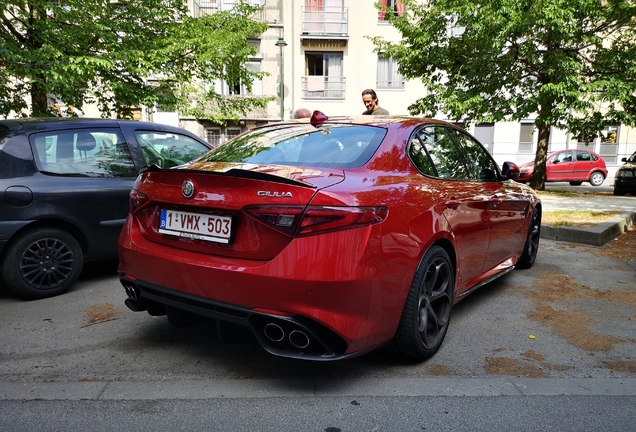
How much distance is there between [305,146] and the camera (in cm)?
305

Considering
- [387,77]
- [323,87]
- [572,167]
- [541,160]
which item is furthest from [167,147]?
[387,77]

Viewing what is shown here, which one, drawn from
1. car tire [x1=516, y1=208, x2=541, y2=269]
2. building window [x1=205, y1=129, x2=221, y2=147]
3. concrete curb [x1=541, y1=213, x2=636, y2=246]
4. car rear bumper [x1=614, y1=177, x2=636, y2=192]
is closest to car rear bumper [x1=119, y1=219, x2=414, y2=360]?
car tire [x1=516, y1=208, x2=541, y2=269]

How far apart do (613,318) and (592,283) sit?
1116mm

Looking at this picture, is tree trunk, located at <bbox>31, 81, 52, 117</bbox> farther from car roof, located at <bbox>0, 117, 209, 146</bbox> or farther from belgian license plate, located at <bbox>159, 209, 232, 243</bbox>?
belgian license plate, located at <bbox>159, 209, 232, 243</bbox>

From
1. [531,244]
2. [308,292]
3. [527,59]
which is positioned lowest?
[531,244]

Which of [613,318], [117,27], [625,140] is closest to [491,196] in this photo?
[613,318]

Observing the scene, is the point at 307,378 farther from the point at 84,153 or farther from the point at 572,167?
the point at 572,167

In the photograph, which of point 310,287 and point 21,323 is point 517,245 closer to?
point 310,287

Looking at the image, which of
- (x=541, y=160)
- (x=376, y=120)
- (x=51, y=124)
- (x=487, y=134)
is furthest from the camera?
(x=487, y=134)

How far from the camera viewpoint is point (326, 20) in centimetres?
2722

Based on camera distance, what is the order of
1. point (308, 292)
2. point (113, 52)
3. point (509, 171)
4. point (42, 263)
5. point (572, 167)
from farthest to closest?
point (572, 167)
point (113, 52)
point (509, 171)
point (42, 263)
point (308, 292)

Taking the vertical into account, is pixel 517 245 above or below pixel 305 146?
below

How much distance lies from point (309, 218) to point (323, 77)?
26558mm

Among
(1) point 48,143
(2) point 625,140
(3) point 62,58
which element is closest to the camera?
(1) point 48,143
